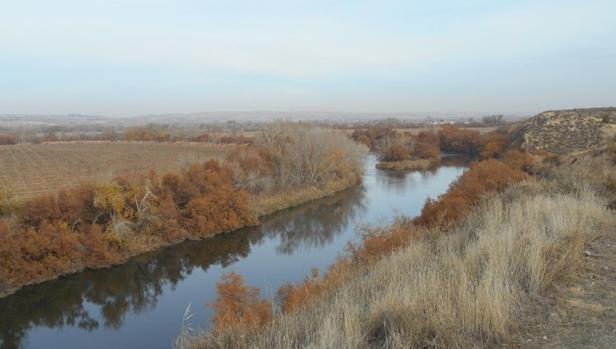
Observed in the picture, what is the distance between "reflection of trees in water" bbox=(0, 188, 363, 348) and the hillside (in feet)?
91.4

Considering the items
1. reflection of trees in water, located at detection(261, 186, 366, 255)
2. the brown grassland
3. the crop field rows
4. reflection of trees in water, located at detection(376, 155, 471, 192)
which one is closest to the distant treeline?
reflection of trees in water, located at detection(261, 186, 366, 255)

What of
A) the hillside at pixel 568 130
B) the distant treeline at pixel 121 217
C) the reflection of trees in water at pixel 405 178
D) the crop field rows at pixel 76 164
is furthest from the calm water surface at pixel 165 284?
the hillside at pixel 568 130

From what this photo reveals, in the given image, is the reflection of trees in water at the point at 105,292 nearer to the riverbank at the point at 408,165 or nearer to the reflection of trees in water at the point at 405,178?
the reflection of trees in water at the point at 405,178

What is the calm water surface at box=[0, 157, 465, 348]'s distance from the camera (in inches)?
615

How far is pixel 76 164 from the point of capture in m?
51.1

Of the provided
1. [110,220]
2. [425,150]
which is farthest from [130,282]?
[425,150]

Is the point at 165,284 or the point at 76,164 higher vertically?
the point at 76,164

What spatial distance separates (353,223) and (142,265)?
1376 cm

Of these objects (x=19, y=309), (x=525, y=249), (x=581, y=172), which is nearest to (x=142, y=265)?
(x=19, y=309)

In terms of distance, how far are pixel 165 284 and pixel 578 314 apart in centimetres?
1941

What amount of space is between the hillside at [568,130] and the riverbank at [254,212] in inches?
798

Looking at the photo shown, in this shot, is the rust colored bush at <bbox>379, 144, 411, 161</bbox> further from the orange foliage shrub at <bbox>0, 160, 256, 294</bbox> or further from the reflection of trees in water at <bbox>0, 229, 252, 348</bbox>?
the reflection of trees in water at <bbox>0, 229, 252, 348</bbox>

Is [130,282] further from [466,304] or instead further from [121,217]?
[466,304]

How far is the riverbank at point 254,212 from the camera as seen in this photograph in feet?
68.9
